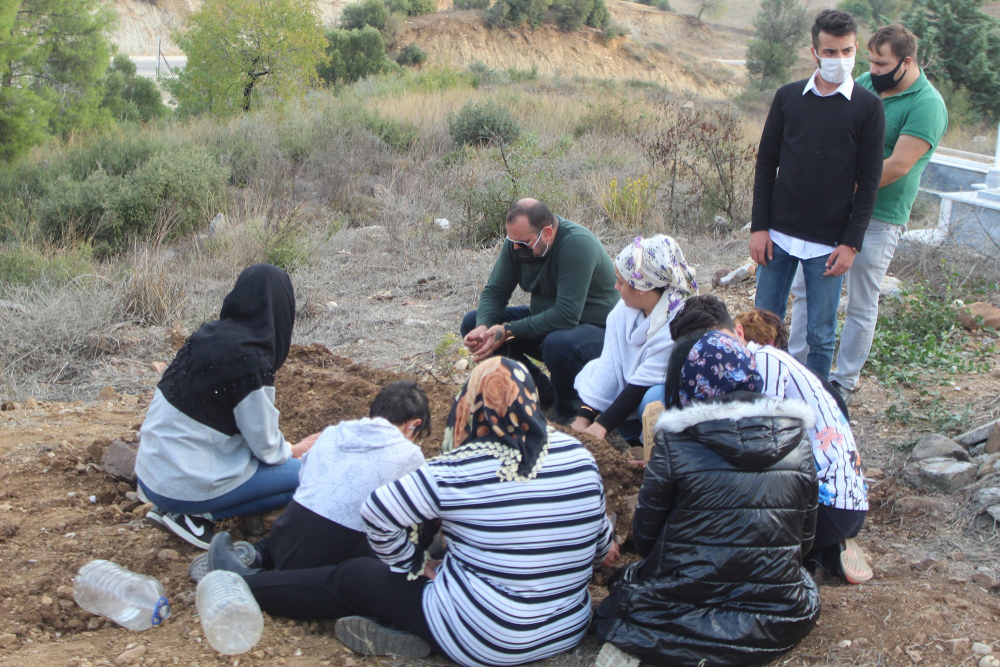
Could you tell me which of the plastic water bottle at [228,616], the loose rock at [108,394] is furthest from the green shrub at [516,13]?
the plastic water bottle at [228,616]

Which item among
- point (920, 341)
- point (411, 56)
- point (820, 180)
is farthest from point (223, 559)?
point (411, 56)

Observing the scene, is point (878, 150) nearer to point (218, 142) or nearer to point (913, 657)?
point (913, 657)

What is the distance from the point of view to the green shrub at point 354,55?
74.4ft

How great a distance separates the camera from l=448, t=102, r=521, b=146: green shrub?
40.4 ft

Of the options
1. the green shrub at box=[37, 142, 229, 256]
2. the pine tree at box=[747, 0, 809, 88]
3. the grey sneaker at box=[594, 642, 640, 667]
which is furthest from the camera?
the pine tree at box=[747, 0, 809, 88]

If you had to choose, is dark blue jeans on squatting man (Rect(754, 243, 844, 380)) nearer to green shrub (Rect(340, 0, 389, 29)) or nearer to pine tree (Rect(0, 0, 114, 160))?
pine tree (Rect(0, 0, 114, 160))

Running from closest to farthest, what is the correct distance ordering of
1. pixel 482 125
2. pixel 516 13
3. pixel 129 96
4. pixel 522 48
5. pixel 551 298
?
pixel 551 298 < pixel 482 125 < pixel 129 96 < pixel 522 48 < pixel 516 13

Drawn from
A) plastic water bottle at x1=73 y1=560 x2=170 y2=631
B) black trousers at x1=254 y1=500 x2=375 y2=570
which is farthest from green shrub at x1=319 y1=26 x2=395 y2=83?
black trousers at x1=254 y1=500 x2=375 y2=570

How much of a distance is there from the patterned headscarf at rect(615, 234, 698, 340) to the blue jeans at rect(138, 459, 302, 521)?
1.58 metres

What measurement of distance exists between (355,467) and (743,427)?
1.21 metres

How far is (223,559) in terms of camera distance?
269 cm

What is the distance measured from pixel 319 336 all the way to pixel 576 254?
242 cm

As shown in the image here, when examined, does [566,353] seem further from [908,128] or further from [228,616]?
[228,616]

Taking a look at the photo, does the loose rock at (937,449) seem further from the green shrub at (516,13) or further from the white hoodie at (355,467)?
the green shrub at (516,13)
